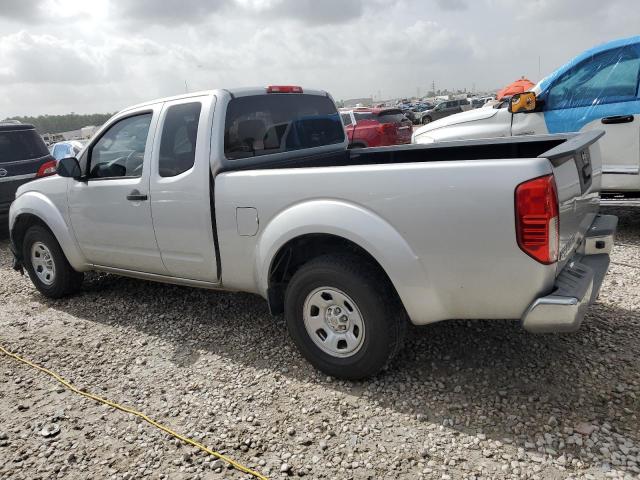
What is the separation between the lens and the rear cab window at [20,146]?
7.88 metres

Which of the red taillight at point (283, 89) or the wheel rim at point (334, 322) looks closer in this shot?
the wheel rim at point (334, 322)

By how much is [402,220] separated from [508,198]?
54 centimetres

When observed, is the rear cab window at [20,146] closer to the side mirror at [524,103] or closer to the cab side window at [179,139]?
the cab side window at [179,139]

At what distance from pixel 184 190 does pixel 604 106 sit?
458cm

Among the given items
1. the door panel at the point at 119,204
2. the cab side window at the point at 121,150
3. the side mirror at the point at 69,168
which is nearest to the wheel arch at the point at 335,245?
the door panel at the point at 119,204

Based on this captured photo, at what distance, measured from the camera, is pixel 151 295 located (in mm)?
5055

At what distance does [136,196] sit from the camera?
390 centimetres

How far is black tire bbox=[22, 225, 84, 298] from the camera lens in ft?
16.0

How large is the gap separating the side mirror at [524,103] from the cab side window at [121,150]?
4217mm

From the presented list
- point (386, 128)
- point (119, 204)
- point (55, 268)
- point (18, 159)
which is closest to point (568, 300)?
point (119, 204)

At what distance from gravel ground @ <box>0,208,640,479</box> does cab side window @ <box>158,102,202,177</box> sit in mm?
1356

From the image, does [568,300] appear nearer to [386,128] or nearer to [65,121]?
[386,128]

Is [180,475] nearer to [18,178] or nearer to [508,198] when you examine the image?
[508,198]

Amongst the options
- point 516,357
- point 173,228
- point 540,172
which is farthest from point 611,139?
point 173,228
